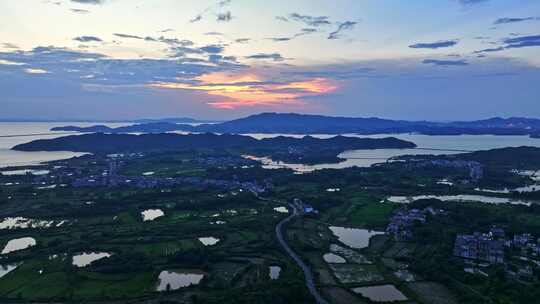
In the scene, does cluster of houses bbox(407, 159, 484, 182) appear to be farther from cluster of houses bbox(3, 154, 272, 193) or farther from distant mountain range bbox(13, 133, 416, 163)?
cluster of houses bbox(3, 154, 272, 193)

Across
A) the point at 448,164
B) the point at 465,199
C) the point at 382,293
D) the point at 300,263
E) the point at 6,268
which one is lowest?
the point at 6,268

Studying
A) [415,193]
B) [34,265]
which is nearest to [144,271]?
[34,265]

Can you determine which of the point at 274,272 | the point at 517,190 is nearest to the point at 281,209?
the point at 274,272

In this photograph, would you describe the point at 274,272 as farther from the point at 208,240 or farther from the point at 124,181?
the point at 124,181

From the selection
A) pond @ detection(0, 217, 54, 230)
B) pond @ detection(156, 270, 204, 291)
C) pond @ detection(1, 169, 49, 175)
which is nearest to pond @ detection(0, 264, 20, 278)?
pond @ detection(156, 270, 204, 291)

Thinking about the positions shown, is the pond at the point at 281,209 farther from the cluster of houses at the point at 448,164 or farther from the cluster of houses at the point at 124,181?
the cluster of houses at the point at 448,164
